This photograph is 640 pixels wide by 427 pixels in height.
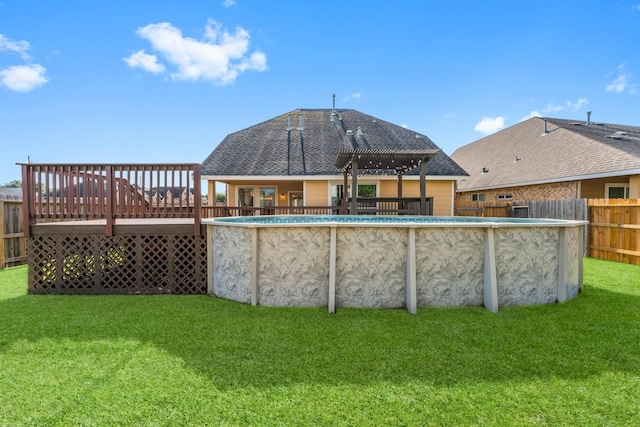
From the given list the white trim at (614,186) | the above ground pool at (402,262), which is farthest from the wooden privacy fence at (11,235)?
the white trim at (614,186)

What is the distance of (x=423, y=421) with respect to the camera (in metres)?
2.13

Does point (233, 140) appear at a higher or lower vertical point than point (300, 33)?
lower

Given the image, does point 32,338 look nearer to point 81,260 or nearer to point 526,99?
point 81,260

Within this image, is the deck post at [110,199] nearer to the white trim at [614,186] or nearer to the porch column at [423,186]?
the porch column at [423,186]

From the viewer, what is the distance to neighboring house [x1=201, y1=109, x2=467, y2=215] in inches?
492

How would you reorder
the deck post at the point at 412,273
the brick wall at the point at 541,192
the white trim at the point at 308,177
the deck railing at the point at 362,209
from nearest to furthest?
the deck post at the point at 412,273 → the deck railing at the point at 362,209 → the white trim at the point at 308,177 → the brick wall at the point at 541,192

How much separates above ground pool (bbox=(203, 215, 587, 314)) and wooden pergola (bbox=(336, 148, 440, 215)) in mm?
5148

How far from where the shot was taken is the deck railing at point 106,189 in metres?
5.46

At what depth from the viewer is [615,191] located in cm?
1252

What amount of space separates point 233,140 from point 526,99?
54.2ft

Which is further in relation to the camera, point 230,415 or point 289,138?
point 289,138

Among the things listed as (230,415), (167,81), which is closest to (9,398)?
(230,415)

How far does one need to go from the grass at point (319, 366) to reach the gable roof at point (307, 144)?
877 cm

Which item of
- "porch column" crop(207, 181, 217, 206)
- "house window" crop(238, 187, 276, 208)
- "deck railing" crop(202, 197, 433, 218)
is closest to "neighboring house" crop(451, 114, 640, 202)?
"deck railing" crop(202, 197, 433, 218)
